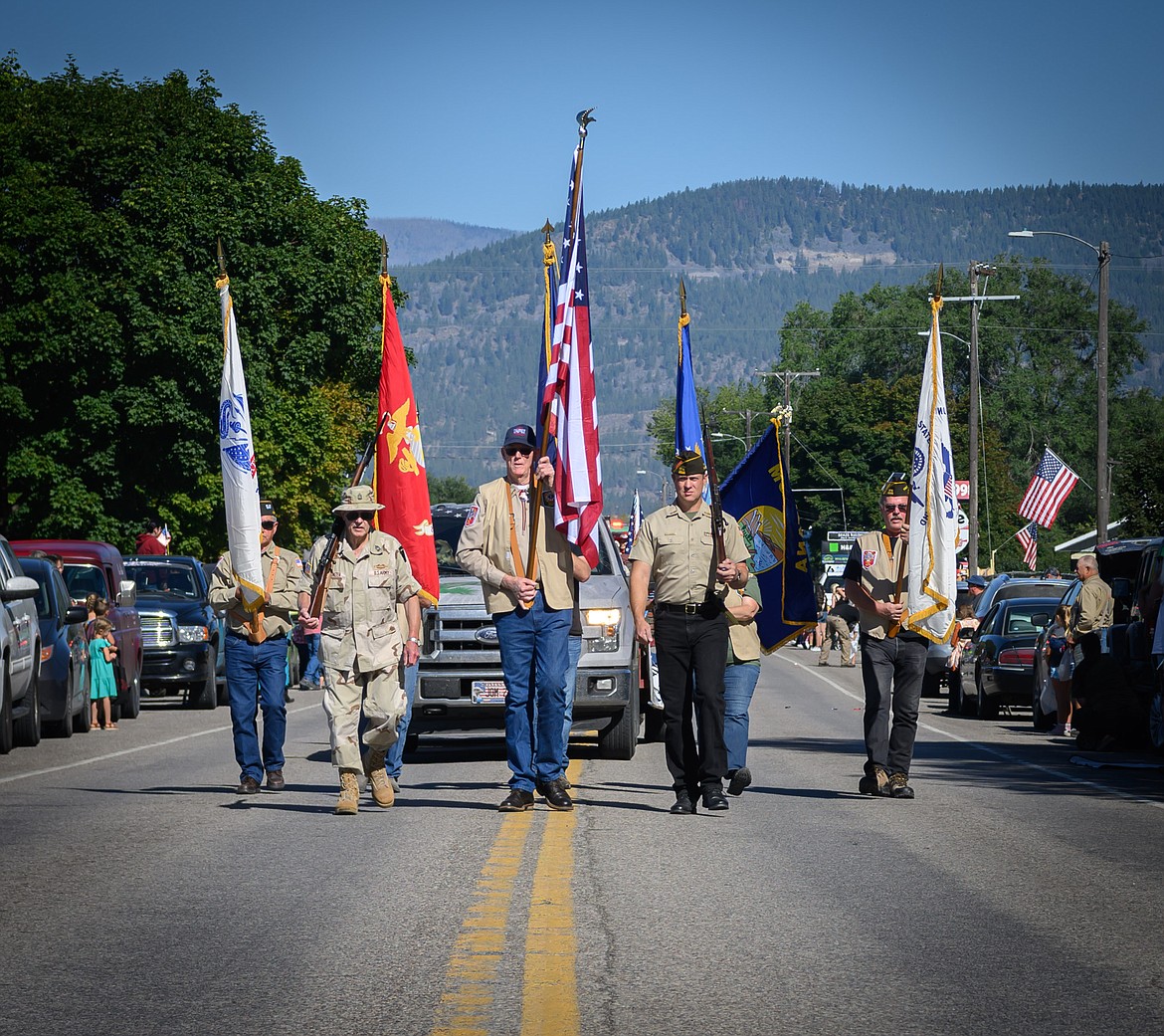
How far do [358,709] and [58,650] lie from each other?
8.76 metres

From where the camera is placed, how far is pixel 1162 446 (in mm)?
59938

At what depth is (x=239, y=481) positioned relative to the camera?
13859mm

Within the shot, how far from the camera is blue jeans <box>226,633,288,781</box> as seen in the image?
12828mm

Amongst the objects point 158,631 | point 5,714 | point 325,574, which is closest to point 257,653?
point 325,574

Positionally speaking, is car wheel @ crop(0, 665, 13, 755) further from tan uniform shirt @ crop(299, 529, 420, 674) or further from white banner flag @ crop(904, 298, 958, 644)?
white banner flag @ crop(904, 298, 958, 644)

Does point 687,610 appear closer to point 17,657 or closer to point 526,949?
point 526,949

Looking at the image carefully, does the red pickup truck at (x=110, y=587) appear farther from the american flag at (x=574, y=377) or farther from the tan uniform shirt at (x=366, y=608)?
the american flag at (x=574, y=377)

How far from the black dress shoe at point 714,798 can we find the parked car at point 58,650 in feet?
32.5

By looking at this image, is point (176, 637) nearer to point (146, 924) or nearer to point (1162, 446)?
point (146, 924)

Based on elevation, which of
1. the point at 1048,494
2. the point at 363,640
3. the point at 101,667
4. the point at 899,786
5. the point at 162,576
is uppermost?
the point at 1048,494

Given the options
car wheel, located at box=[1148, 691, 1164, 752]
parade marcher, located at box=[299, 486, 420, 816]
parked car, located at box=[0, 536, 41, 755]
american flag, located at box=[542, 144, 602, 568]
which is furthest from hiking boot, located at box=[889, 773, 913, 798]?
parked car, located at box=[0, 536, 41, 755]

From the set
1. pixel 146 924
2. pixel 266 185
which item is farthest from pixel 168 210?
pixel 146 924

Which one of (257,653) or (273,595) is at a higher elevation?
(273,595)

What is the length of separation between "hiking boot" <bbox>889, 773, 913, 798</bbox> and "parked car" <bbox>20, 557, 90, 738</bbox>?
990 cm
